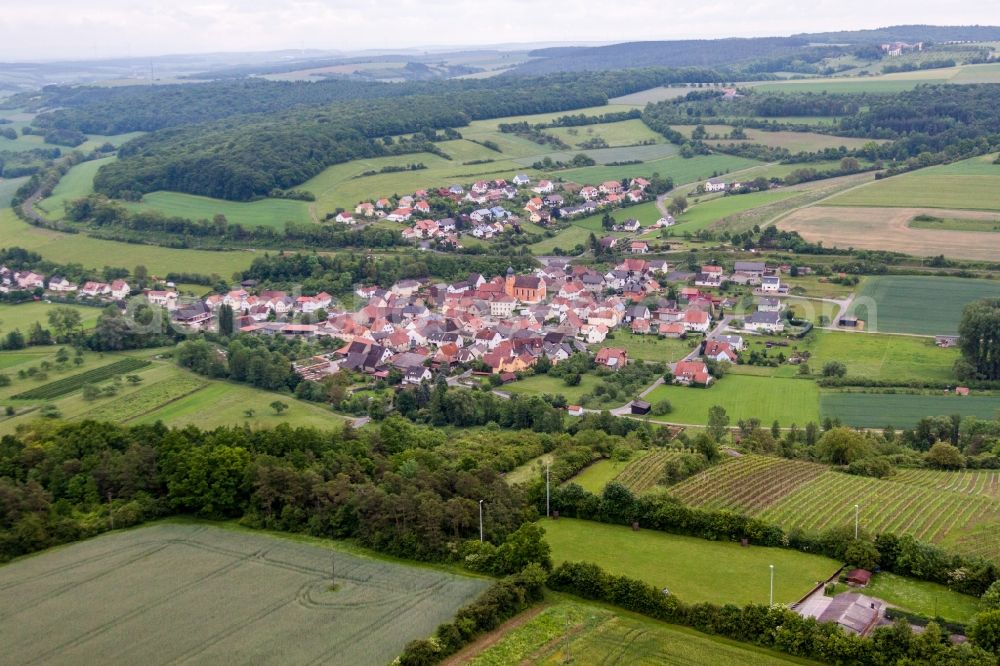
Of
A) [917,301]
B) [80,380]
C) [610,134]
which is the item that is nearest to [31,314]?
[80,380]

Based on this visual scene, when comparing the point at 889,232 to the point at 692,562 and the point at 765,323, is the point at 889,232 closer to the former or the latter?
the point at 765,323

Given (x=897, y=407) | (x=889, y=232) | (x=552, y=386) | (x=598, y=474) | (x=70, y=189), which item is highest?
(x=70, y=189)

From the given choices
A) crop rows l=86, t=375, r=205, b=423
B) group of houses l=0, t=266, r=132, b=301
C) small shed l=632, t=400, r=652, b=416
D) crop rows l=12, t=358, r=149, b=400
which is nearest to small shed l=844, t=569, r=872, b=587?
small shed l=632, t=400, r=652, b=416

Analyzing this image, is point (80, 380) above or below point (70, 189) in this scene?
below

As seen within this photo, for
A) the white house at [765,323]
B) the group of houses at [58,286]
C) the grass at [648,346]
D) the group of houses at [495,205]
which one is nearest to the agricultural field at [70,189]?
the group of houses at [58,286]

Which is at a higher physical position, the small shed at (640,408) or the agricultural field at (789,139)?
the agricultural field at (789,139)

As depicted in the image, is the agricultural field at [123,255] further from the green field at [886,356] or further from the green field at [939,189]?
the green field at [939,189]

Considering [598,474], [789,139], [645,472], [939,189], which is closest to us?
[645,472]
